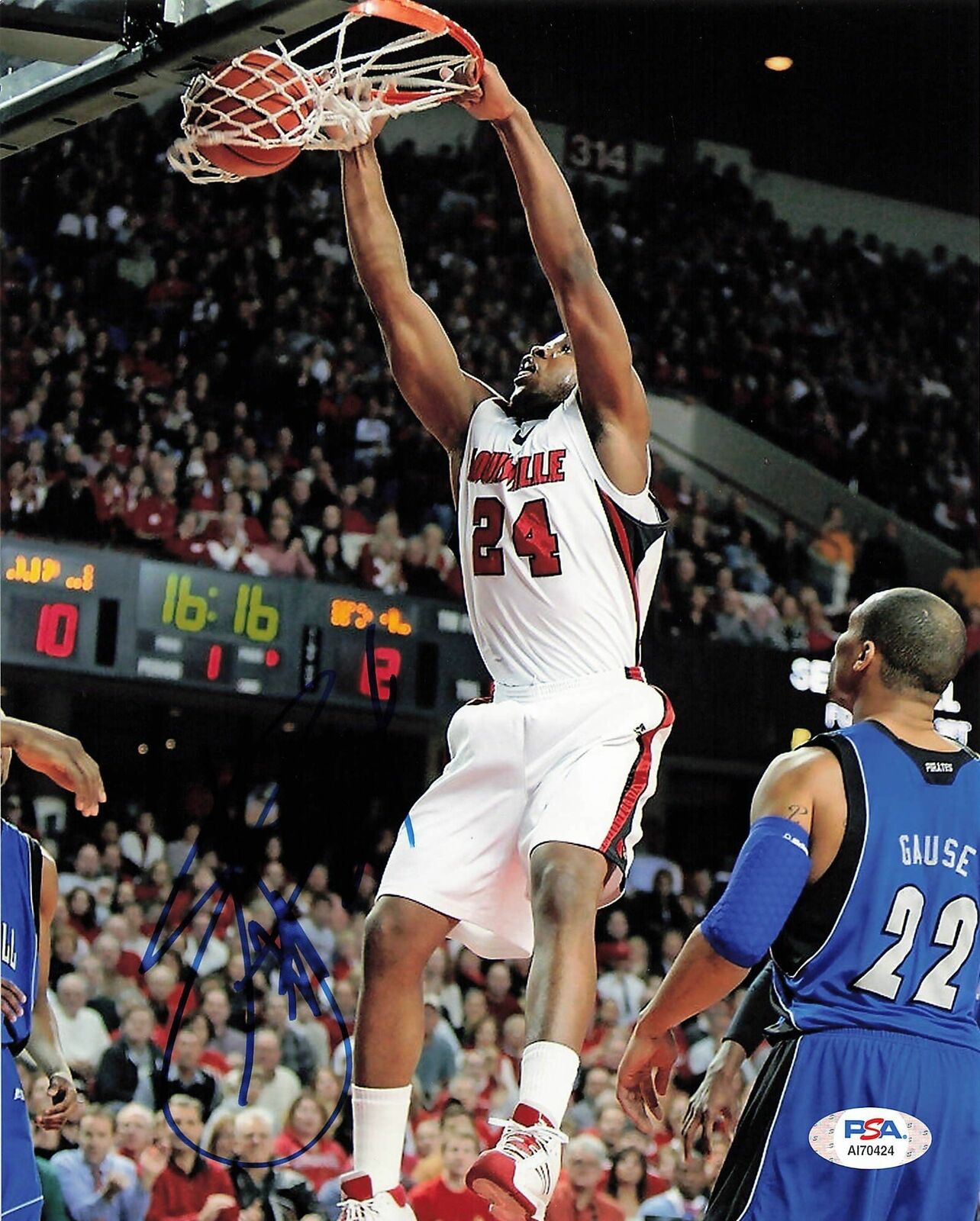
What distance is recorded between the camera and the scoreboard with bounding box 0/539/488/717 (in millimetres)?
11734

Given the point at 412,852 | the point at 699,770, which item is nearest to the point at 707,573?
the point at 699,770

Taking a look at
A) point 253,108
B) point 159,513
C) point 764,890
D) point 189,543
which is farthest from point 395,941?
point 159,513

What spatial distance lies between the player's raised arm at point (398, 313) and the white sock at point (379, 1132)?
168cm

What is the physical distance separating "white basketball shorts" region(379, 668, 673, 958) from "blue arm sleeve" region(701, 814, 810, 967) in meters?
0.52

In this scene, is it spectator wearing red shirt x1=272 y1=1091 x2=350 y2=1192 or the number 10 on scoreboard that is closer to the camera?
spectator wearing red shirt x1=272 y1=1091 x2=350 y2=1192

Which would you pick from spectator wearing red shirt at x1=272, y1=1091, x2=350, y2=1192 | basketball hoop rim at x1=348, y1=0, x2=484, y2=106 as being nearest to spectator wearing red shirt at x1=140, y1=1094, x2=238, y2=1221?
spectator wearing red shirt at x1=272, y1=1091, x2=350, y2=1192

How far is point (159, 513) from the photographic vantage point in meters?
12.6

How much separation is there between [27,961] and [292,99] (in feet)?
7.28

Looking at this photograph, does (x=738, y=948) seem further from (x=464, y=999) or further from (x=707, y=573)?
(x=707, y=573)

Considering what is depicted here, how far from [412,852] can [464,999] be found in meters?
6.41

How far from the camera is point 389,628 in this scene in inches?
510

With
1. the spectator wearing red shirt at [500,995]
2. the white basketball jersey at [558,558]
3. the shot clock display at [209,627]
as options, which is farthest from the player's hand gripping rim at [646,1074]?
the shot clock display at [209,627]
